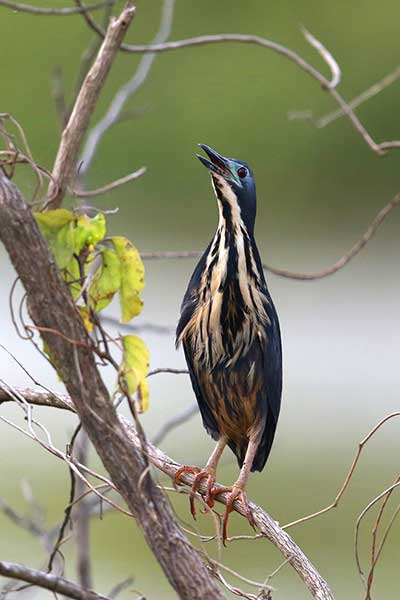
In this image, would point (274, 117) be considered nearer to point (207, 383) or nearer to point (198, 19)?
point (198, 19)

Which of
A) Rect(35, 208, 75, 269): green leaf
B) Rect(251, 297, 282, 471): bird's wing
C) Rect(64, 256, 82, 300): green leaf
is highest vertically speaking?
Rect(35, 208, 75, 269): green leaf

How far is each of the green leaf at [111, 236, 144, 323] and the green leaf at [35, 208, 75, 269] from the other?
63 millimetres

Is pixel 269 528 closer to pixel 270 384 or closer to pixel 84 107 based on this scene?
pixel 270 384

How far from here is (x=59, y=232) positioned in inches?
67.5

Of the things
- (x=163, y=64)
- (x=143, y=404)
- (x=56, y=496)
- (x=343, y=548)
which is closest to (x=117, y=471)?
(x=143, y=404)

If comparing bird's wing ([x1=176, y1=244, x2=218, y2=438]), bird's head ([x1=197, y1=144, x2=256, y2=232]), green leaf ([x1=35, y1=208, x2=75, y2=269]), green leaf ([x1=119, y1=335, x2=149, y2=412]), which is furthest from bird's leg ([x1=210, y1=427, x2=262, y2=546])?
green leaf ([x1=35, y1=208, x2=75, y2=269])

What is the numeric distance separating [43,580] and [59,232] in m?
0.46

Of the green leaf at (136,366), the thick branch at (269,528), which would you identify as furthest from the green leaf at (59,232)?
the thick branch at (269,528)

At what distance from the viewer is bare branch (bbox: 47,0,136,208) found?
6.79 feet

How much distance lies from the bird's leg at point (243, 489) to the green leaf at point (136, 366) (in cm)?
57

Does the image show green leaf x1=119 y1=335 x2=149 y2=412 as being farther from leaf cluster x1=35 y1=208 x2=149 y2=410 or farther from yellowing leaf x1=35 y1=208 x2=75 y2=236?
yellowing leaf x1=35 y1=208 x2=75 y2=236

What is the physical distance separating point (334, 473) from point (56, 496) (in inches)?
46.2

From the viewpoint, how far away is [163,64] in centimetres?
867

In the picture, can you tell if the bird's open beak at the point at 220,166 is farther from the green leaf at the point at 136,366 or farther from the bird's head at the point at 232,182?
the green leaf at the point at 136,366
